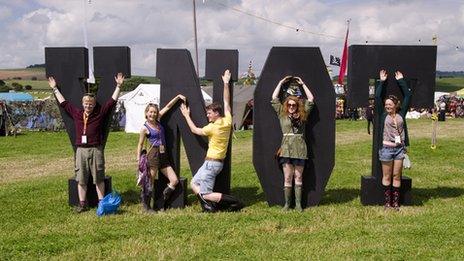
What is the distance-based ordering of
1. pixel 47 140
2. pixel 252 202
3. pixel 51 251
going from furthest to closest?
pixel 47 140, pixel 252 202, pixel 51 251

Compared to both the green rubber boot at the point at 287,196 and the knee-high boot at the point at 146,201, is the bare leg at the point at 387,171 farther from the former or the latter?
the knee-high boot at the point at 146,201

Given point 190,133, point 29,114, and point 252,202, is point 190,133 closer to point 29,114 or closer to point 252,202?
point 252,202

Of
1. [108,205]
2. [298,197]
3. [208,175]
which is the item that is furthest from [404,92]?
[108,205]

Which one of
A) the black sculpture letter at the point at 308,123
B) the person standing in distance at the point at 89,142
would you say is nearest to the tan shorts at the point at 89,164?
the person standing in distance at the point at 89,142

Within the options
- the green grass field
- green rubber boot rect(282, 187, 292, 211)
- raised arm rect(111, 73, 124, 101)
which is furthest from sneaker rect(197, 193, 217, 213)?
raised arm rect(111, 73, 124, 101)

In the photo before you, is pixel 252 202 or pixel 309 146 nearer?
pixel 309 146

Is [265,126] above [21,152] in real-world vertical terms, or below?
above

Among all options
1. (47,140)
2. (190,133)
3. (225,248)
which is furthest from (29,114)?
(225,248)

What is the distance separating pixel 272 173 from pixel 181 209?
1.40 m

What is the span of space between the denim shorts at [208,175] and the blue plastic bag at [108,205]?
3.83ft

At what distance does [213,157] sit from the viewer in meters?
7.36

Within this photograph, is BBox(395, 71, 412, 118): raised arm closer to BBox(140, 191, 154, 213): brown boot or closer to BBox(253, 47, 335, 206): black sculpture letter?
BBox(253, 47, 335, 206): black sculpture letter

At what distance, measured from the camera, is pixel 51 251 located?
223 inches

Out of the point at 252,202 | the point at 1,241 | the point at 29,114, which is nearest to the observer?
the point at 1,241
